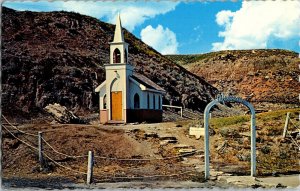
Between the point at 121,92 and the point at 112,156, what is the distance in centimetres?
429

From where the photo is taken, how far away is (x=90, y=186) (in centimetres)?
880

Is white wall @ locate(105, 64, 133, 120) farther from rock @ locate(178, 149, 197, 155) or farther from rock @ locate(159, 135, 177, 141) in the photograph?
rock @ locate(178, 149, 197, 155)

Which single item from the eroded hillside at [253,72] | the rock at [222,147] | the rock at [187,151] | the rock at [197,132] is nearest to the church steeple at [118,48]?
the rock at [197,132]

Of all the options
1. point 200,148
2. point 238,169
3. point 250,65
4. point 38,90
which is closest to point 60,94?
point 38,90

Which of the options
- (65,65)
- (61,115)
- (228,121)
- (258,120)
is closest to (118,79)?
(61,115)

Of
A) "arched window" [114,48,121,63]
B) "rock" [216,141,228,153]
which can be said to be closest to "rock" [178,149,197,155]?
"rock" [216,141,228,153]

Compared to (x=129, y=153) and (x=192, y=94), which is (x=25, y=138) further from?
(x=192, y=94)

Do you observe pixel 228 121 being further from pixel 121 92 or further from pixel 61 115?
pixel 61 115

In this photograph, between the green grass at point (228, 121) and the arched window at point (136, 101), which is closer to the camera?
the green grass at point (228, 121)

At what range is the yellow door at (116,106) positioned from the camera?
50.1 ft

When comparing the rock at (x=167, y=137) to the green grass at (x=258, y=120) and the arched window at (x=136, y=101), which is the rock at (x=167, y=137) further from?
the arched window at (x=136, y=101)

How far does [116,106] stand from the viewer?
15.3 metres

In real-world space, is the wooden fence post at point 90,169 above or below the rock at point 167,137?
below

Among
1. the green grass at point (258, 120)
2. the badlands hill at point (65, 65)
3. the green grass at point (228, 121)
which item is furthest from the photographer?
the badlands hill at point (65, 65)
